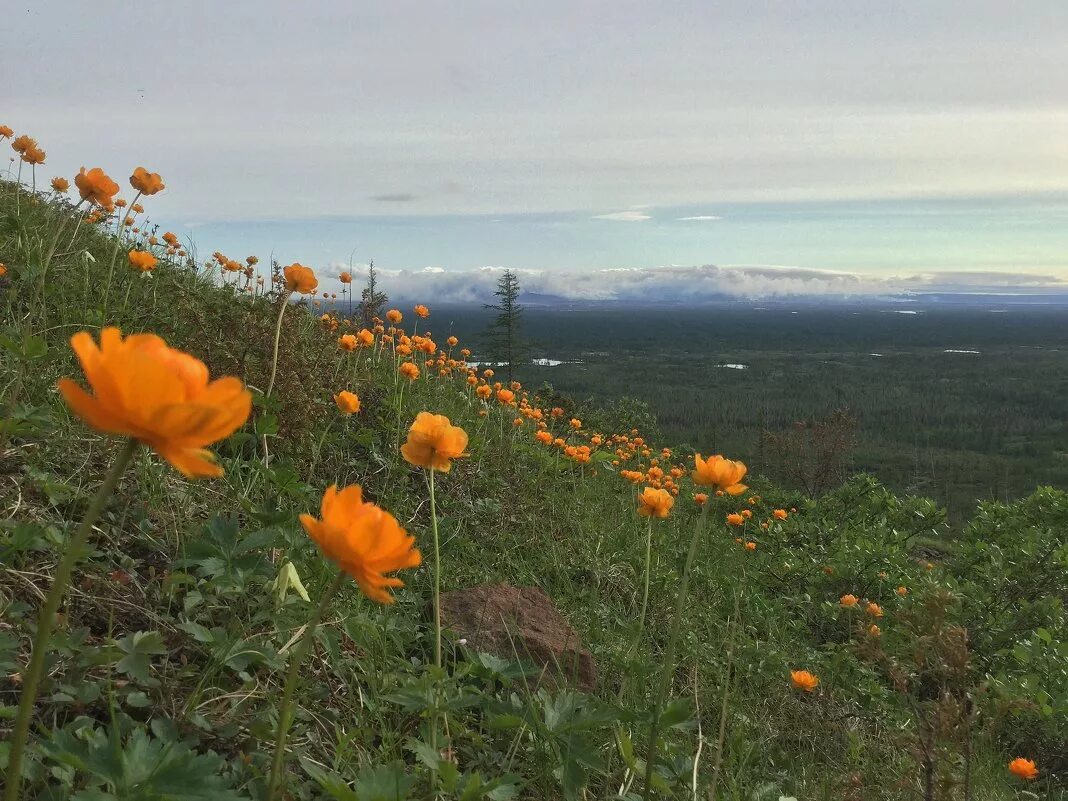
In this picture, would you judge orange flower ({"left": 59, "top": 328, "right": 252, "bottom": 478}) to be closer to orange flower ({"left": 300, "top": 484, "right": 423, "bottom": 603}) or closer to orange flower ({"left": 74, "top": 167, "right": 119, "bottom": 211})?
orange flower ({"left": 300, "top": 484, "right": 423, "bottom": 603})

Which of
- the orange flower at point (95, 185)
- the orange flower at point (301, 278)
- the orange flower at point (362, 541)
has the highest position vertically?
the orange flower at point (95, 185)

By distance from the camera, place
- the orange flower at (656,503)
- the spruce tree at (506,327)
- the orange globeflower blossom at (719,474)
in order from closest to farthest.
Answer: the orange globeflower blossom at (719,474), the orange flower at (656,503), the spruce tree at (506,327)

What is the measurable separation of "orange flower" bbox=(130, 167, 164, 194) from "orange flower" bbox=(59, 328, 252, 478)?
2534 mm

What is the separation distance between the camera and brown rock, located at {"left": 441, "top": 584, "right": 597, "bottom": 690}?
2.25 m

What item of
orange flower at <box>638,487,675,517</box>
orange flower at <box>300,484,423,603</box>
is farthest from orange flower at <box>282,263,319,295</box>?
orange flower at <box>300,484,423,603</box>

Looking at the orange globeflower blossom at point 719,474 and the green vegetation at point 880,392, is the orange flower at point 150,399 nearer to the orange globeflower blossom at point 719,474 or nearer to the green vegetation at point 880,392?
the orange globeflower blossom at point 719,474

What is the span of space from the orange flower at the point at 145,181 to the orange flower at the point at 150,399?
8.31 ft

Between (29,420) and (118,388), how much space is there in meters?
1.72

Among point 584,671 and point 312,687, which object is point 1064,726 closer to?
point 584,671

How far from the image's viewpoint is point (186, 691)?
1.58 meters


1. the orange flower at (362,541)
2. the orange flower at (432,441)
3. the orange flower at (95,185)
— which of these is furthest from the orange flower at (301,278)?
the orange flower at (362,541)

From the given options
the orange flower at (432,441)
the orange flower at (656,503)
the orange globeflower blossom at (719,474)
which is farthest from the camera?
the orange flower at (656,503)

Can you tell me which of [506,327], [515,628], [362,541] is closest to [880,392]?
[506,327]

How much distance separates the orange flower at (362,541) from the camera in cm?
89
